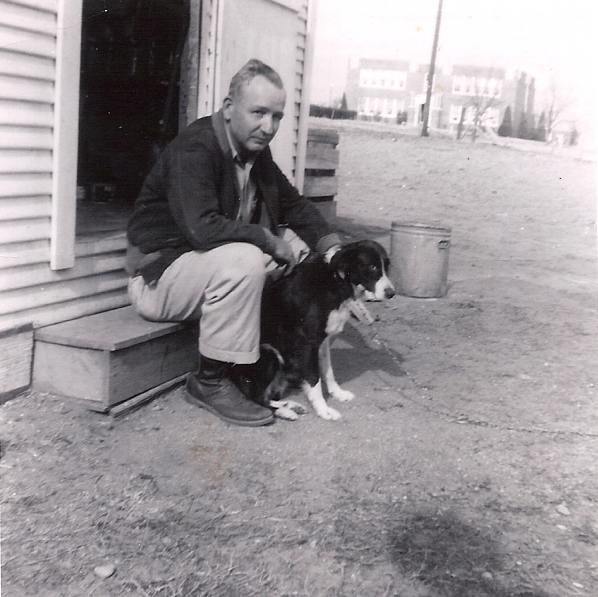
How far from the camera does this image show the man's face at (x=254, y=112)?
3561 millimetres

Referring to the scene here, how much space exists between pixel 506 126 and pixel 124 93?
2486cm

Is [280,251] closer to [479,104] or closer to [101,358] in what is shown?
[101,358]

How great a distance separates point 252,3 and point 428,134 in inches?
885

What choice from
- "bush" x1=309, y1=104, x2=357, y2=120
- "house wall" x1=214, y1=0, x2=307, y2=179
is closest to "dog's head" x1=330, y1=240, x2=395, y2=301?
"house wall" x1=214, y1=0, x2=307, y2=179

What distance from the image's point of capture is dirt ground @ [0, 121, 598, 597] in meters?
2.38

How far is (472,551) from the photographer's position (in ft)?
8.45

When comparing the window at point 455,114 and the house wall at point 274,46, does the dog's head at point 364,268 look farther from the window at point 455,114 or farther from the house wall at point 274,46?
the window at point 455,114

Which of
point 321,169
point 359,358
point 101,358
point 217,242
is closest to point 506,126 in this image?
point 321,169

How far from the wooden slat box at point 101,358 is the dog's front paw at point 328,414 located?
34.8 inches

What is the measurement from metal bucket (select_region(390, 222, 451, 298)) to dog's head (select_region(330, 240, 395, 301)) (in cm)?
320

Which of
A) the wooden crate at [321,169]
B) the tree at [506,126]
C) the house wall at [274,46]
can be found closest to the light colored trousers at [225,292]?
the house wall at [274,46]

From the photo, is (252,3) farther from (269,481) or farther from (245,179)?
(269,481)

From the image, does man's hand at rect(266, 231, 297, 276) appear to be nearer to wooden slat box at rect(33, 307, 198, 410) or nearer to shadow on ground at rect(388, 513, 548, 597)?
wooden slat box at rect(33, 307, 198, 410)

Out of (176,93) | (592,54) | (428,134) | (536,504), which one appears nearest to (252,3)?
(176,93)
